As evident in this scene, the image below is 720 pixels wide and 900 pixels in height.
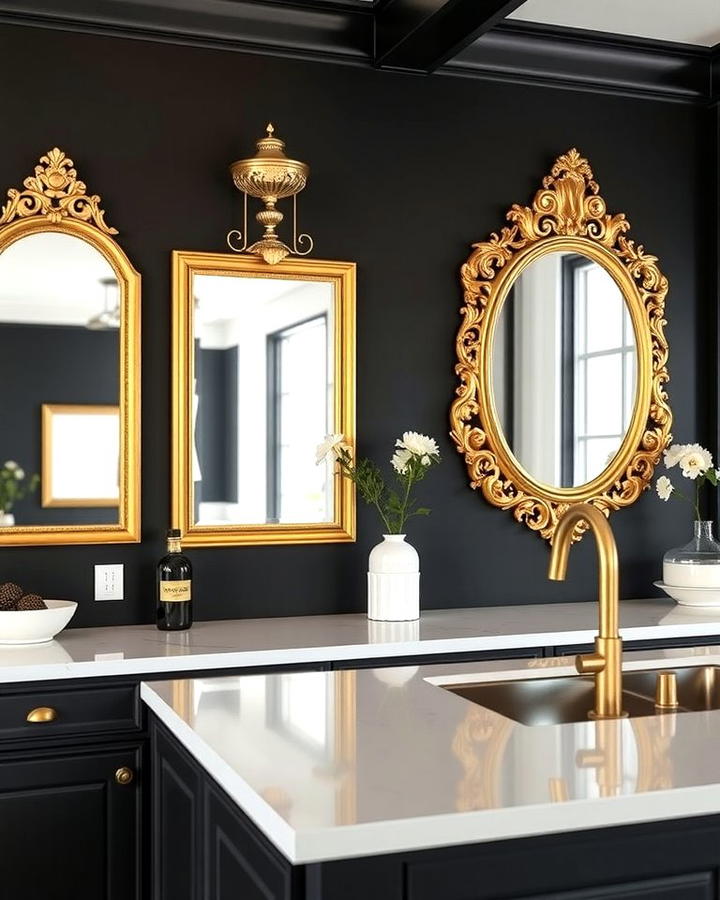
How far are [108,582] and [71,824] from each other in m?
0.78

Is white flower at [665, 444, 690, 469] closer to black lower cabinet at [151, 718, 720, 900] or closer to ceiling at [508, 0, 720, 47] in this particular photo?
ceiling at [508, 0, 720, 47]

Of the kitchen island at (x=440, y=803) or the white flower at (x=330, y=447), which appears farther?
the white flower at (x=330, y=447)

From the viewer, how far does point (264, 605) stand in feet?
11.9

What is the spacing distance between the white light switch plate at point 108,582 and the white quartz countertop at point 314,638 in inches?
4.2

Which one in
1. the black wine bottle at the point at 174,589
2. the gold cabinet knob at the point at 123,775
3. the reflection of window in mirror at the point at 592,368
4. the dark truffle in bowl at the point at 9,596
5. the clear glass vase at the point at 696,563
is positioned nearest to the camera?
the gold cabinet knob at the point at 123,775

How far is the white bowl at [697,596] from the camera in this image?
148 inches

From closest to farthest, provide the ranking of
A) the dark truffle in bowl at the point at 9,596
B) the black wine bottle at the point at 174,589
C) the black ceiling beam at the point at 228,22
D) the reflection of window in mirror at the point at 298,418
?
1. the dark truffle in bowl at the point at 9,596
2. the black wine bottle at the point at 174,589
3. the black ceiling beam at the point at 228,22
4. the reflection of window in mirror at the point at 298,418

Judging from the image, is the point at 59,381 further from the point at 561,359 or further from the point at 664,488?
the point at 664,488

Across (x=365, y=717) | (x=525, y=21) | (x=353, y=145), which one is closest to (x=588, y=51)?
(x=525, y=21)

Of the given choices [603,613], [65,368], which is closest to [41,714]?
[65,368]

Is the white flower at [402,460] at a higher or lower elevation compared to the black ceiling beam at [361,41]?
lower

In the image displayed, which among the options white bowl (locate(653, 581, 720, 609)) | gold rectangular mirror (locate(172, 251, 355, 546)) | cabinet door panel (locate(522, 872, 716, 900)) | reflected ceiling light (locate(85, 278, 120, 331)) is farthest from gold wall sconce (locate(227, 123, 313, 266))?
cabinet door panel (locate(522, 872, 716, 900))

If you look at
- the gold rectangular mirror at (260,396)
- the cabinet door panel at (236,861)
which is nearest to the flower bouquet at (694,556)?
the gold rectangular mirror at (260,396)

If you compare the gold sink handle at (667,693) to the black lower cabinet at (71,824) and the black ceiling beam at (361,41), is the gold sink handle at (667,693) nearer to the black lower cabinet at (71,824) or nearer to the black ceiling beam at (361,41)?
the black lower cabinet at (71,824)
